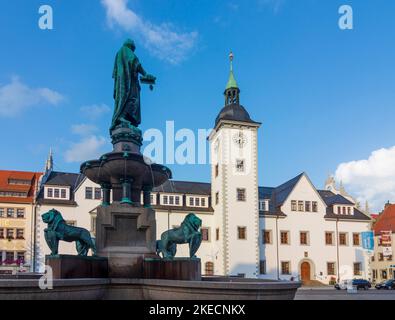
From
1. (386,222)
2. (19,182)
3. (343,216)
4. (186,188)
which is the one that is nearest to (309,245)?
(343,216)

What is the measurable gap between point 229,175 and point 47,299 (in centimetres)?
4151

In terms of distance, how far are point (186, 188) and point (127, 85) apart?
3978 cm

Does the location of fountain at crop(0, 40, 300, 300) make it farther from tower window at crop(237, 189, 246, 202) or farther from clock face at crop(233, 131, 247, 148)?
clock face at crop(233, 131, 247, 148)

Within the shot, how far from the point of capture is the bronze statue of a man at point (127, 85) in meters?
13.8

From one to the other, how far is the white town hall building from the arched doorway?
0.36 feet

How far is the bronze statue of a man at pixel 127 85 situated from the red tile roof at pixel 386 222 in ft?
209

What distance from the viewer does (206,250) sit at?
4934cm

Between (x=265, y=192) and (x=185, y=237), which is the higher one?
(x=265, y=192)

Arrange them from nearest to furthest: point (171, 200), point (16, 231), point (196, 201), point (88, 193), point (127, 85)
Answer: point (127, 85) → point (16, 231) → point (88, 193) → point (171, 200) → point (196, 201)

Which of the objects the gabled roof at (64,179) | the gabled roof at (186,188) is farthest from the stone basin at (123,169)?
the gabled roof at (186,188)

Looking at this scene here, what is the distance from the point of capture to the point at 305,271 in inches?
2005

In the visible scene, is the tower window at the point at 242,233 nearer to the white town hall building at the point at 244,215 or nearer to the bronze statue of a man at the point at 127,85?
the white town hall building at the point at 244,215

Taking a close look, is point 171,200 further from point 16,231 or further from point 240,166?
point 16,231
